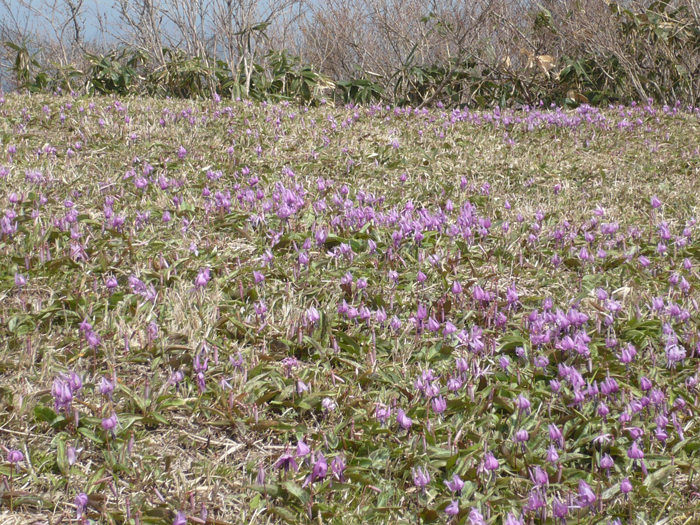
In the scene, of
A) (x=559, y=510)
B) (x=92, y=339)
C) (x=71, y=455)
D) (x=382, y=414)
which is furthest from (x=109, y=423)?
(x=559, y=510)

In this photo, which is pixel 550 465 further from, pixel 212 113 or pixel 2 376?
pixel 212 113

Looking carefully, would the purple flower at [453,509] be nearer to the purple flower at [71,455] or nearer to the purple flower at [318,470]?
the purple flower at [318,470]

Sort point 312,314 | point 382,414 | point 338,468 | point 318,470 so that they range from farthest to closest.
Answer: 1. point 312,314
2. point 382,414
3. point 338,468
4. point 318,470

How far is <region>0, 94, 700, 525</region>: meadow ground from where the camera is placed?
2.05 m

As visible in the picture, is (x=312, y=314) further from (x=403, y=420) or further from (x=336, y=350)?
(x=403, y=420)

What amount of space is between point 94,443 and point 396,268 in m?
1.94

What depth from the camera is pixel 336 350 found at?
9.21 ft

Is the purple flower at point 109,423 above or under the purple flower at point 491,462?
above

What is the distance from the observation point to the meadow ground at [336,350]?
2.05m

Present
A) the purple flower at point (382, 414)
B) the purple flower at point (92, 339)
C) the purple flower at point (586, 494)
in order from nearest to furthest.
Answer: the purple flower at point (586, 494)
the purple flower at point (382, 414)
the purple flower at point (92, 339)

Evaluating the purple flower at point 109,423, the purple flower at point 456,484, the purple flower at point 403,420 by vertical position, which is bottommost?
the purple flower at point 456,484

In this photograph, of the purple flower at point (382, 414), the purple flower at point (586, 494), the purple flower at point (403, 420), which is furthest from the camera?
the purple flower at point (382, 414)

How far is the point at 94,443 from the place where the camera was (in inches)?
86.5

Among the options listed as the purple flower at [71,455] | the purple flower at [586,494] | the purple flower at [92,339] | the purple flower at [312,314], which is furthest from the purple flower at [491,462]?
the purple flower at [92,339]
